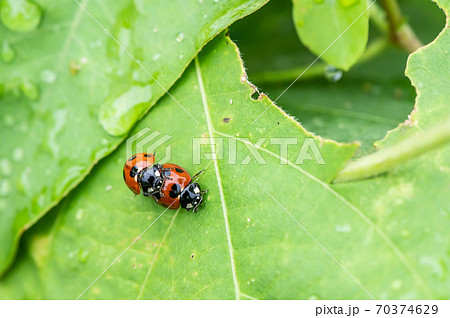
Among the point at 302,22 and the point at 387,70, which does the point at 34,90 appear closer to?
the point at 302,22

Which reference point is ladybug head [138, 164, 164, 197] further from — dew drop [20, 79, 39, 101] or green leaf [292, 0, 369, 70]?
green leaf [292, 0, 369, 70]

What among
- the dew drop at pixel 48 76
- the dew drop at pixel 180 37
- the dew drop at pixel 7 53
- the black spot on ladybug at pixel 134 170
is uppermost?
the dew drop at pixel 7 53

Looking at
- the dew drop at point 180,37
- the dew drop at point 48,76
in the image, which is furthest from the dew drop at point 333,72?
the dew drop at point 48,76

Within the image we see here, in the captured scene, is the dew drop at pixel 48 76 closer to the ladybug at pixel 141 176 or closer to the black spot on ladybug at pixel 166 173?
the ladybug at pixel 141 176

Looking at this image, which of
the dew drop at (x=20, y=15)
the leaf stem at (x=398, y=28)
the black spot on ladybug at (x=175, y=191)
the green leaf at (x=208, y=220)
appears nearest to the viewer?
the green leaf at (x=208, y=220)

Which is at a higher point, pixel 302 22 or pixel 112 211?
pixel 302 22

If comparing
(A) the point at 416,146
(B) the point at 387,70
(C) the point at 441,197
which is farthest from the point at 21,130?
(B) the point at 387,70
